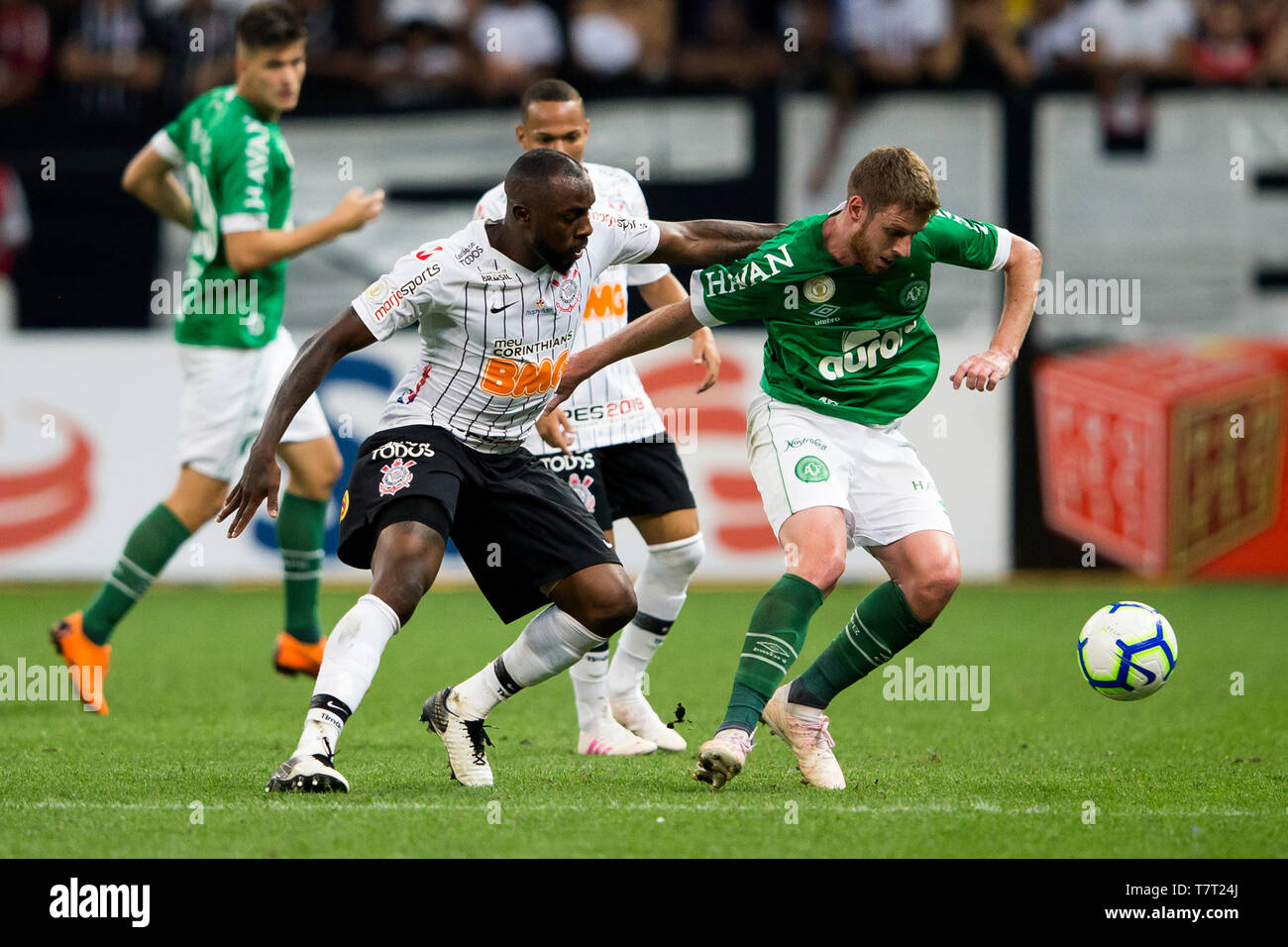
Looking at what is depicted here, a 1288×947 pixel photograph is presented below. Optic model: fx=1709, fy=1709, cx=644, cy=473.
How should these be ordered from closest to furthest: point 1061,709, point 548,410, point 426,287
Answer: point 426,287, point 548,410, point 1061,709

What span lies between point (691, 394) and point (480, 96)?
2843 mm

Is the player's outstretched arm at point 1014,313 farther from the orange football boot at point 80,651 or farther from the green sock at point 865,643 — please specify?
the orange football boot at point 80,651

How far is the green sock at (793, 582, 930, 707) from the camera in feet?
18.4

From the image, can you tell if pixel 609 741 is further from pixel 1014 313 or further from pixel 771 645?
pixel 1014 313

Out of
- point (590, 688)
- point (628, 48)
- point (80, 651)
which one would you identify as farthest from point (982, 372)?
point (628, 48)

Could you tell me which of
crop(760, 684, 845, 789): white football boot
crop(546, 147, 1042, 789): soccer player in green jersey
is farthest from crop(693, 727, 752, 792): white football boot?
crop(760, 684, 845, 789): white football boot

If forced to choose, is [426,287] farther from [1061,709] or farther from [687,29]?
[687,29]

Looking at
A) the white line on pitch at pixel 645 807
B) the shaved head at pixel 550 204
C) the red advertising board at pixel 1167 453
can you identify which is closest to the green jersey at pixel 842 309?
the shaved head at pixel 550 204

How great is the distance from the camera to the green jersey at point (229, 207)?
25.0 feet

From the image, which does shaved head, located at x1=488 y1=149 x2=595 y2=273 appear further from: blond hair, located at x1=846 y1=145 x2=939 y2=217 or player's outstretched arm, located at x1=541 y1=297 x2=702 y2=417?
blond hair, located at x1=846 y1=145 x2=939 y2=217

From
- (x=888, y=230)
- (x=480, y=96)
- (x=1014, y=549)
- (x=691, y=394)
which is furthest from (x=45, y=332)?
(x=888, y=230)

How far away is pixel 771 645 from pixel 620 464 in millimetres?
1583

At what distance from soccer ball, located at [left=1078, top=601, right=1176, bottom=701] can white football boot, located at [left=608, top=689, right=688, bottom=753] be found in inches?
61.3

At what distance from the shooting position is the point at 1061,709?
24.5 ft
